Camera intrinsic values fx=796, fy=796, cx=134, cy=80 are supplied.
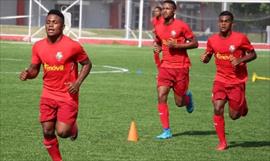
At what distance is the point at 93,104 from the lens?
1698 cm

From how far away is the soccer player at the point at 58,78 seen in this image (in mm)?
9391

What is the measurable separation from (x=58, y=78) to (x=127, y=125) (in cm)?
449

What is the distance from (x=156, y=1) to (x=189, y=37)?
40.6 metres

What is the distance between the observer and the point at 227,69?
12117mm

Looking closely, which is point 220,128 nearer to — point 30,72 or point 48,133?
point 48,133

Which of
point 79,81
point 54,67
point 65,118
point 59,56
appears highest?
point 59,56

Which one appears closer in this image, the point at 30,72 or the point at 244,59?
the point at 30,72

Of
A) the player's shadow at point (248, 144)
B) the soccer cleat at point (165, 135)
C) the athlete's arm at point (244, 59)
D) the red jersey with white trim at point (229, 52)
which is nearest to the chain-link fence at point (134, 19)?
the soccer cleat at point (165, 135)

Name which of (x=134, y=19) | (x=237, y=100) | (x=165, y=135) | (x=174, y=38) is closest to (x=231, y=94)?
(x=237, y=100)

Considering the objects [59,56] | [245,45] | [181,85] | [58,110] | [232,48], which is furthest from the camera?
[181,85]

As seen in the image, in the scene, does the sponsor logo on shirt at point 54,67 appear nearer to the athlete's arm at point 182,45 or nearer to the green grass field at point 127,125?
the green grass field at point 127,125

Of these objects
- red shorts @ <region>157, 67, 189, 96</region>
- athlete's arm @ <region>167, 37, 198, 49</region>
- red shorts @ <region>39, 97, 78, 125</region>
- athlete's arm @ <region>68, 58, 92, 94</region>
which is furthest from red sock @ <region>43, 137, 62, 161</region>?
red shorts @ <region>157, 67, 189, 96</region>

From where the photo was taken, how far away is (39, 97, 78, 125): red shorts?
9.52 m

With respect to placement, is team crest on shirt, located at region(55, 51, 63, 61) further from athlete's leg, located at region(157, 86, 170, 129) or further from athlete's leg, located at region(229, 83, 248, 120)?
athlete's leg, located at region(157, 86, 170, 129)
